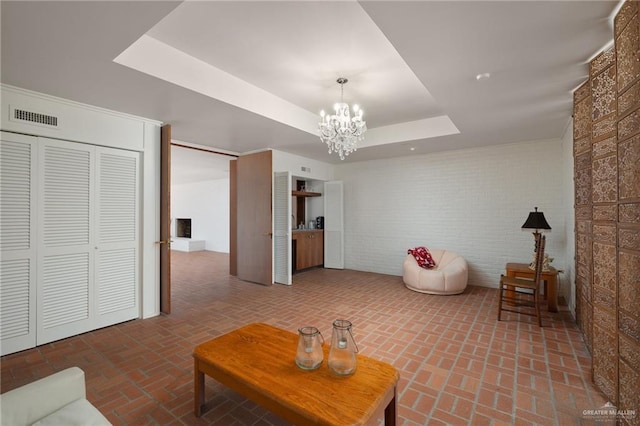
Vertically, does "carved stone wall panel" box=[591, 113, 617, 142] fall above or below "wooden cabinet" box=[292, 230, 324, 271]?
above

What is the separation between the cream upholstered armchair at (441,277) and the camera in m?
4.41

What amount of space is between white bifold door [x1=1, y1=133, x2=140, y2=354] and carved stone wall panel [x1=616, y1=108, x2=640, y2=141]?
4.51m

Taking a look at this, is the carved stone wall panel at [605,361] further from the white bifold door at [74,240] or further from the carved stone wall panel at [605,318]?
the white bifold door at [74,240]

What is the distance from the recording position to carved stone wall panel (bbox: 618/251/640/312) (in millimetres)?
1516

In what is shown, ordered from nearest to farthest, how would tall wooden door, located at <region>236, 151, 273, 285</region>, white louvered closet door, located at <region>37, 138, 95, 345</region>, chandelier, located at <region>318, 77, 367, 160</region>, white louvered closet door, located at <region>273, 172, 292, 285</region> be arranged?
1. white louvered closet door, located at <region>37, 138, 95, 345</region>
2. chandelier, located at <region>318, 77, 367, 160</region>
3. tall wooden door, located at <region>236, 151, 273, 285</region>
4. white louvered closet door, located at <region>273, 172, 292, 285</region>

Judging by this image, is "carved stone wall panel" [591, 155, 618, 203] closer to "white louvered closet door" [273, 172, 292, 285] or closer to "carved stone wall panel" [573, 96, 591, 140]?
"carved stone wall panel" [573, 96, 591, 140]

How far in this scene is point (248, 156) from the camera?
5.18 metres

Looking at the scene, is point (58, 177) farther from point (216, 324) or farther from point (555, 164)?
point (555, 164)

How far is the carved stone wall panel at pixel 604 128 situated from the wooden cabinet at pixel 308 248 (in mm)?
4901

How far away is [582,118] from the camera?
8.38ft

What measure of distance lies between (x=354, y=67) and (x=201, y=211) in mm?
8880

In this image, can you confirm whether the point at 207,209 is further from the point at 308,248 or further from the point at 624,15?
the point at 624,15

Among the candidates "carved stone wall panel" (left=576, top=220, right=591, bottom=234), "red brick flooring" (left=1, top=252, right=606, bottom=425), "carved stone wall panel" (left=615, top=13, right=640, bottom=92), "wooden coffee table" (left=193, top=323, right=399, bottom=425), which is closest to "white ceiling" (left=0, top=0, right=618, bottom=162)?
"carved stone wall panel" (left=615, top=13, right=640, bottom=92)

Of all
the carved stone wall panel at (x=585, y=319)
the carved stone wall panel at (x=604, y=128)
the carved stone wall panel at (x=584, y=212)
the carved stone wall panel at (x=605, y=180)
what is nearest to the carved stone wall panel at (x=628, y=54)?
the carved stone wall panel at (x=604, y=128)
